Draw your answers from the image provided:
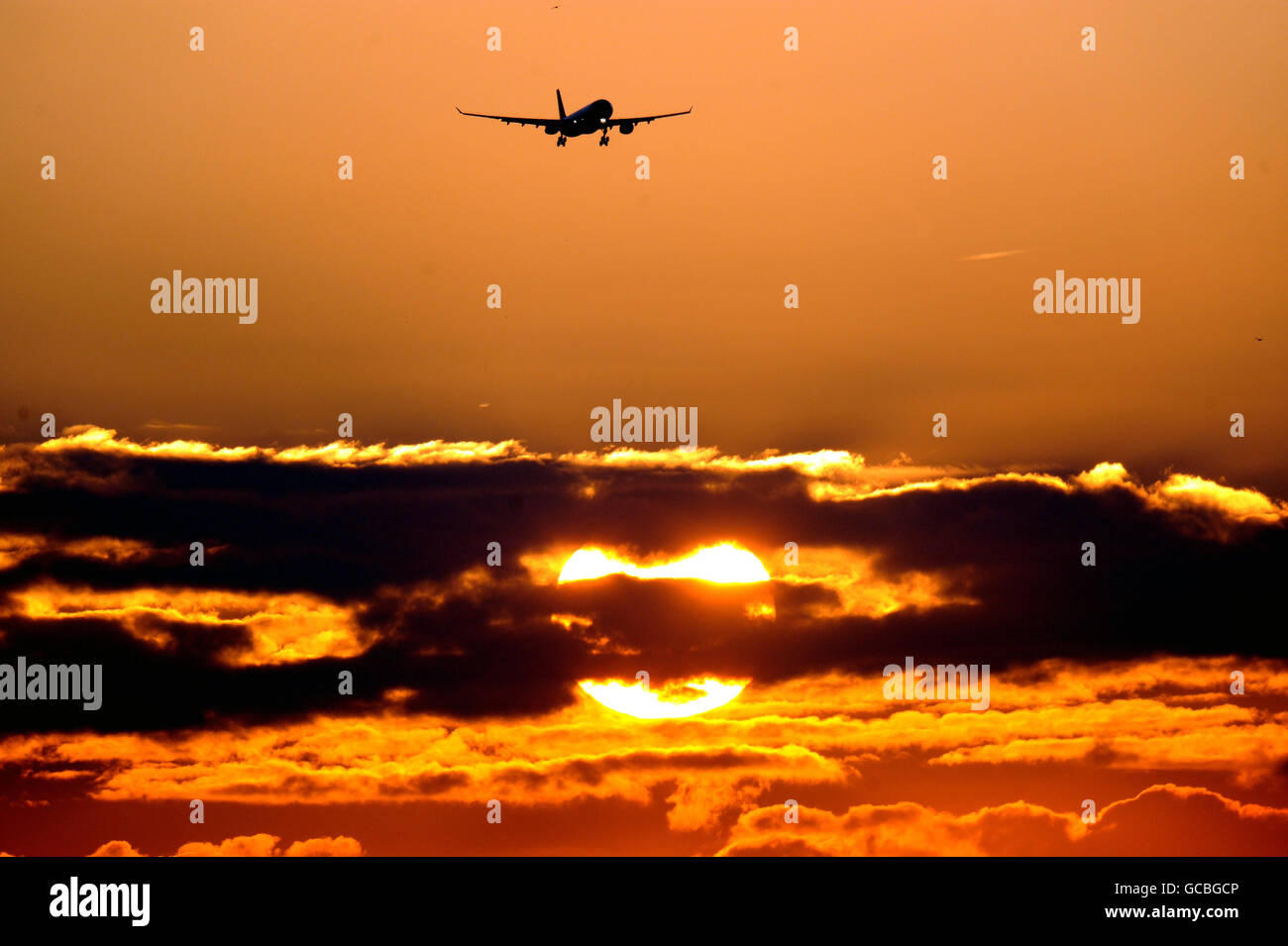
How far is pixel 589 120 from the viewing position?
176000mm

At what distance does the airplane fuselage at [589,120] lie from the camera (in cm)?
17575

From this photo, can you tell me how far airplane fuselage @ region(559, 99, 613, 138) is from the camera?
176 m
